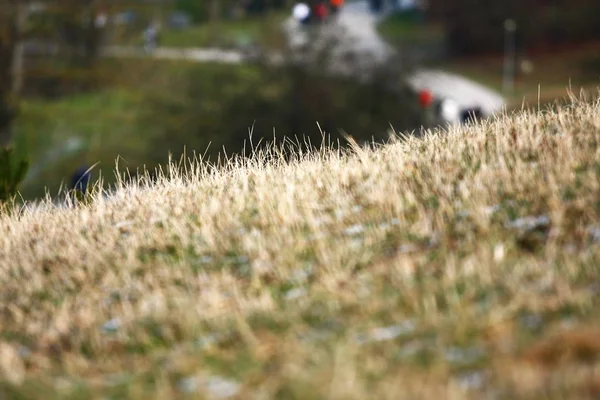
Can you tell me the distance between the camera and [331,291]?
6586 millimetres

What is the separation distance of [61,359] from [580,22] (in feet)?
197

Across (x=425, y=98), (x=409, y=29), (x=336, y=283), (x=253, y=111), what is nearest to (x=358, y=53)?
(x=425, y=98)

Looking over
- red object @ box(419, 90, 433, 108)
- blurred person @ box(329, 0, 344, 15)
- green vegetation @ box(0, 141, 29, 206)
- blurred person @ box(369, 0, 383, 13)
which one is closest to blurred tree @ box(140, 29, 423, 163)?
red object @ box(419, 90, 433, 108)

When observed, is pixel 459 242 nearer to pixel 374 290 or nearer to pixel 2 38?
pixel 374 290

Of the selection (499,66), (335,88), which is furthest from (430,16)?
(335,88)

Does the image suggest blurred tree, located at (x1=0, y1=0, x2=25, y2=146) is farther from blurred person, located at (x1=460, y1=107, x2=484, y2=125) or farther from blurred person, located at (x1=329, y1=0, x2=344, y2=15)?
blurred person, located at (x1=460, y1=107, x2=484, y2=125)

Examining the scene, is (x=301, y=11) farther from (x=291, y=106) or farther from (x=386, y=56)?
(x=386, y=56)

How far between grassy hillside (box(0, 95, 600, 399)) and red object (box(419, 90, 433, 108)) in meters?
23.8

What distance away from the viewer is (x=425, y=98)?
111ft

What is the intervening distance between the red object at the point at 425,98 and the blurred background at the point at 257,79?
0.10 m

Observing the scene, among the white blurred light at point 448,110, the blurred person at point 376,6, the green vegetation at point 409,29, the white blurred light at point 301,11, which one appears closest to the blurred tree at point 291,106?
the white blurred light at point 448,110

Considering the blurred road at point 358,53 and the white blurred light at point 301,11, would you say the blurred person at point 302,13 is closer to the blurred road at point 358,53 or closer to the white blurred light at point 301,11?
the white blurred light at point 301,11

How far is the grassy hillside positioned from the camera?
549cm

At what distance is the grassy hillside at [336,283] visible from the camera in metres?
5.49
